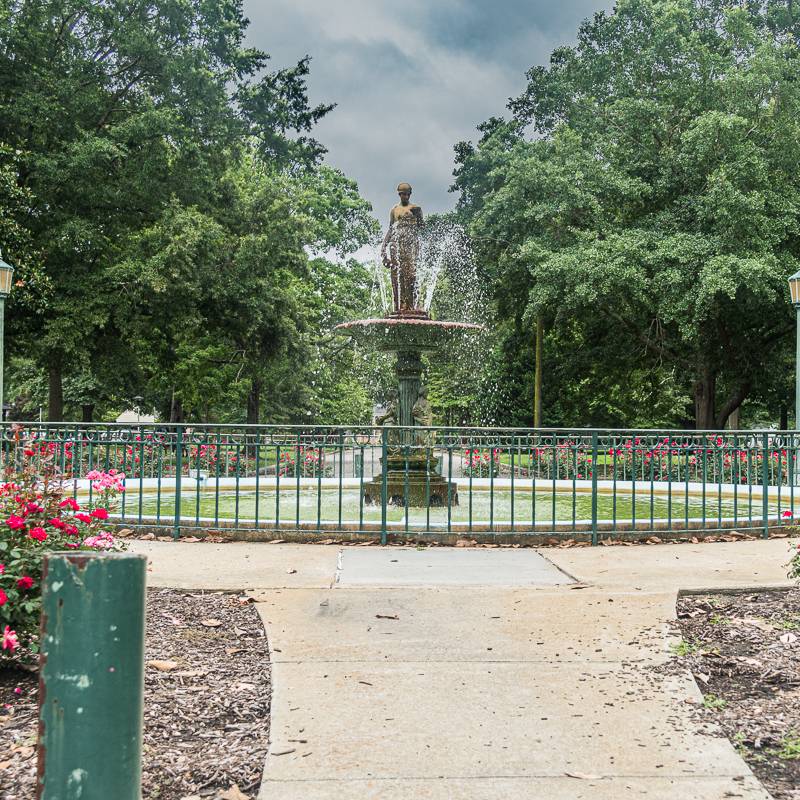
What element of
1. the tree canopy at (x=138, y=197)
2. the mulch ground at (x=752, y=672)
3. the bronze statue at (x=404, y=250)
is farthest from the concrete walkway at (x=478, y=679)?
the tree canopy at (x=138, y=197)

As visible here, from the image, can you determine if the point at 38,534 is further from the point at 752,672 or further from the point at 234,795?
the point at 752,672

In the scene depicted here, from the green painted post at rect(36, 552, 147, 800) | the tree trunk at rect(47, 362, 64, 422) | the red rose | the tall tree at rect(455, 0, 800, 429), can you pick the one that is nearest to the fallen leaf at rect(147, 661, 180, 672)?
the red rose

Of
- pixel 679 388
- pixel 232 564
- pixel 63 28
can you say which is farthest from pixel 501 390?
pixel 232 564

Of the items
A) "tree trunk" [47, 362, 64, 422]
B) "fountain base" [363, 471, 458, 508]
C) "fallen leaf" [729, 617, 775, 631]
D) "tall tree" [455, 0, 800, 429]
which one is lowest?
"fallen leaf" [729, 617, 775, 631]

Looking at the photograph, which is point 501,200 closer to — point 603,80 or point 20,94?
point 603,80

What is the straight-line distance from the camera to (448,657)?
13.9 ft

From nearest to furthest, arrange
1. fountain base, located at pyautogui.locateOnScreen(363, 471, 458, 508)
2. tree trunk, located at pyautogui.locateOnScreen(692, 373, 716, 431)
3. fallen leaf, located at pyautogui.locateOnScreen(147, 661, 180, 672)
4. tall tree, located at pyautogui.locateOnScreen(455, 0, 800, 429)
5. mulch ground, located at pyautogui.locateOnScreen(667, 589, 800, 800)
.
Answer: mulch ground, located at pyautogui.locateOnScreen(667, 589, 800, 800) → fallen leaf, located at pyautogui.locateOnScreen(147, 661, 180, 672) → fountain base, located at pyautogui.locateOnScreen(363, 471, 458, 508) → tall tree, located at pyautogui.locateOnScreen(455, 0, 800, 429) → tree trunk, located at pyautogui.locateOnScreen(692, 373, 716, 431)

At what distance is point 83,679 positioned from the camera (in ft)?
6.18

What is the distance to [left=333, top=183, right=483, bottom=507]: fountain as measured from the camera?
10.9 meters

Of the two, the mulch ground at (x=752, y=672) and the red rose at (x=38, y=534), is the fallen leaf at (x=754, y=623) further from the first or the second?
the red rose at (x=38, y=534)

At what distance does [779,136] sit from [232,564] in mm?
21284

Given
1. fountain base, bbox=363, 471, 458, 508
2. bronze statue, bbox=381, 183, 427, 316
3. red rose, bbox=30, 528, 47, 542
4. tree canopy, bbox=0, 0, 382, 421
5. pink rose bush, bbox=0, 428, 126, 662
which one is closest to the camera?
pink rose bush, bbox=0, 428, 126, 662

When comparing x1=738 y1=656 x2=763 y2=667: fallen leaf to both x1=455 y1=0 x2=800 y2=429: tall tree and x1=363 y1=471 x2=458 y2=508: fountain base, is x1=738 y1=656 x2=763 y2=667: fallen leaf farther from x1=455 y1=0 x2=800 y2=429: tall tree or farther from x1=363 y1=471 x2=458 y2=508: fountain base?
x1=455 y1=0 x2=800 y2=429: tall tree

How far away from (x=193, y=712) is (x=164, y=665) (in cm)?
63
